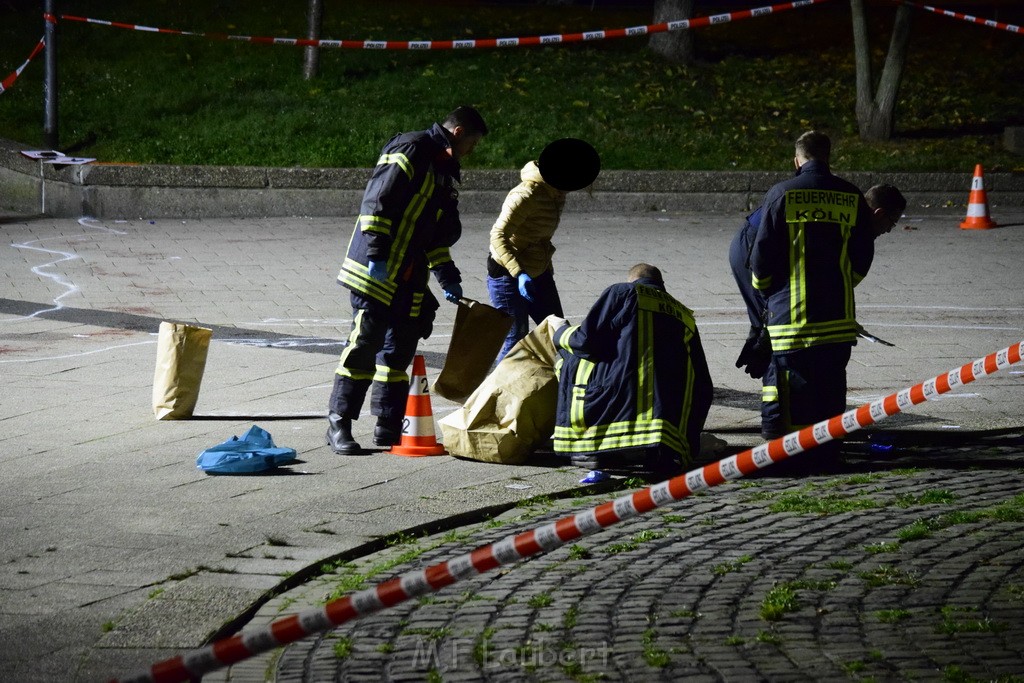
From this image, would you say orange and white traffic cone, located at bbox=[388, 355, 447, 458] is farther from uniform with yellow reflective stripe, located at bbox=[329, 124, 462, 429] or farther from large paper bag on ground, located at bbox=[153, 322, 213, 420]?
large paper bag on ground, located at bbox=[153, 322, 213, 420]

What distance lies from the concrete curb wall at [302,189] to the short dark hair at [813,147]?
8542 millimetres

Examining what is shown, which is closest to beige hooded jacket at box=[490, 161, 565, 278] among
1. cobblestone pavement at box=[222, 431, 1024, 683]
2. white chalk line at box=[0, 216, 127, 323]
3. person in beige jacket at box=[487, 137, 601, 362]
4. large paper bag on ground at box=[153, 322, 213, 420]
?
person in beige jacket at box=[487, 137, 601, 362]

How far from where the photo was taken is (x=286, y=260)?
516 inches

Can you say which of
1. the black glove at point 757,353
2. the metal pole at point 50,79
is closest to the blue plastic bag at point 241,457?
the black glove at point 757,353

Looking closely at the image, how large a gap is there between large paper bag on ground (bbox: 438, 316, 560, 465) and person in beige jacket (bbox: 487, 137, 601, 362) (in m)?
0.85

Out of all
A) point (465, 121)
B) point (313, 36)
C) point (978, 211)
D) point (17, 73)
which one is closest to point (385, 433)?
point (465, 121)

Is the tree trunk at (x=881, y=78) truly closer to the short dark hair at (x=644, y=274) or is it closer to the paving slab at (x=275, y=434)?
the paving slab at (x=275, y=434)

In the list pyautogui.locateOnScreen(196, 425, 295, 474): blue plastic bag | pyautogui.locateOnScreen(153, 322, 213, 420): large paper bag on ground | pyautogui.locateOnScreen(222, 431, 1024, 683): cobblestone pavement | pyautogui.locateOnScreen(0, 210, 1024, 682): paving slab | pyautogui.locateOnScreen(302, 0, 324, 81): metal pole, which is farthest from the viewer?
pyautogui.locateOnScreen(302, 0, 324, 81): metal pole

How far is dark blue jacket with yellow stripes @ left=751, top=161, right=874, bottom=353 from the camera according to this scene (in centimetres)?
701

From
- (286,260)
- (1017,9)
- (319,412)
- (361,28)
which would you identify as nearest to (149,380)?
(319,412)

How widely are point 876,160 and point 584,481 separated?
1202cm

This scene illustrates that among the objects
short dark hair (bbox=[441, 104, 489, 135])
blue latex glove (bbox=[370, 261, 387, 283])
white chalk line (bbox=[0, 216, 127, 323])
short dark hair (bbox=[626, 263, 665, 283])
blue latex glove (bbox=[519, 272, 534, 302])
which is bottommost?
A: white chalk line (bbox=[0, 216, 127, 323])

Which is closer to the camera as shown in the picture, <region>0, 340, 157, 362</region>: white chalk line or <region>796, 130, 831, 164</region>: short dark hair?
<region>796, 130, 831, 164</region>: short dark hair

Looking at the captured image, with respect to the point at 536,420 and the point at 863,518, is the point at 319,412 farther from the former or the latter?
the point at 863,518
